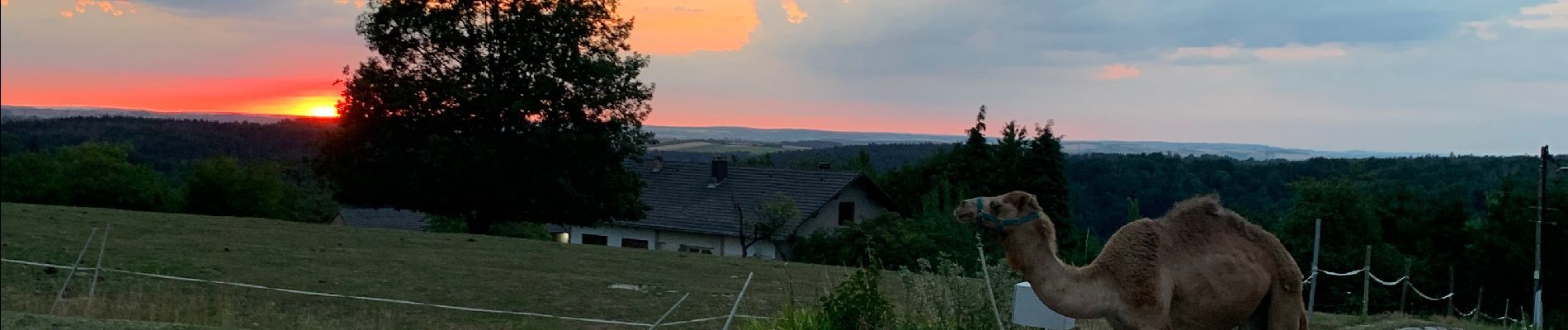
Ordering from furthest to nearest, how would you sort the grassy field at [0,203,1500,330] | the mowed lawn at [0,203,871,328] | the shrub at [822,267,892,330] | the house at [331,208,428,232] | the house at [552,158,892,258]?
the house at [331,208,428,232], the house at [552,158,892,258], the mowed lawn at [0,203,871,328], the grassy field at [0,203,1500,330], the shrub at [822,267,892,330]

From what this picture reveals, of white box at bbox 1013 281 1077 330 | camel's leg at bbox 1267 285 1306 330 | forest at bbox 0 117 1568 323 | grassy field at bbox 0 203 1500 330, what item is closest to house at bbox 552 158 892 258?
forest at bbox 0 117 1568 323

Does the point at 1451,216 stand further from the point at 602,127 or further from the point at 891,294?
the point at 891,294

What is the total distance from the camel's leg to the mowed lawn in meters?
3.94

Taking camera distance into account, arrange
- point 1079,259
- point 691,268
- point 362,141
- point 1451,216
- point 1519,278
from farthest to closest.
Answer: point 1451,216
point 1519,278
point 1079,259
point 362,141
point 691,268

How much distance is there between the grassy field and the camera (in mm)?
12031

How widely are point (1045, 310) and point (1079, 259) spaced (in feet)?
87.4

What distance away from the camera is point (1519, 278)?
155ft

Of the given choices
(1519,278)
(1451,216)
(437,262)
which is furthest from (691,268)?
(1451,216)

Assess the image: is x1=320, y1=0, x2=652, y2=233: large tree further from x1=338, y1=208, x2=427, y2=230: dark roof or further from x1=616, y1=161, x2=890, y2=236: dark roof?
x1=338, y1=208, x2=427, y2=230: dark roof

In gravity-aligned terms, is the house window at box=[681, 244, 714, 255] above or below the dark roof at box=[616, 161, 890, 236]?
below

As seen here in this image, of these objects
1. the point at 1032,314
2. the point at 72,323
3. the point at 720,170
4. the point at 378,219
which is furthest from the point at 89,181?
the point at 1032,314

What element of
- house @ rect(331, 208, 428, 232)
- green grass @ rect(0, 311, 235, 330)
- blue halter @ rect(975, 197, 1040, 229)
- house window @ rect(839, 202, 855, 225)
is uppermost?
blue halter @ rect(975, 197, 1040, 229)

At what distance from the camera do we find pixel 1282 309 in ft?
26.9

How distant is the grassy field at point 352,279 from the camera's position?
1203 cm
